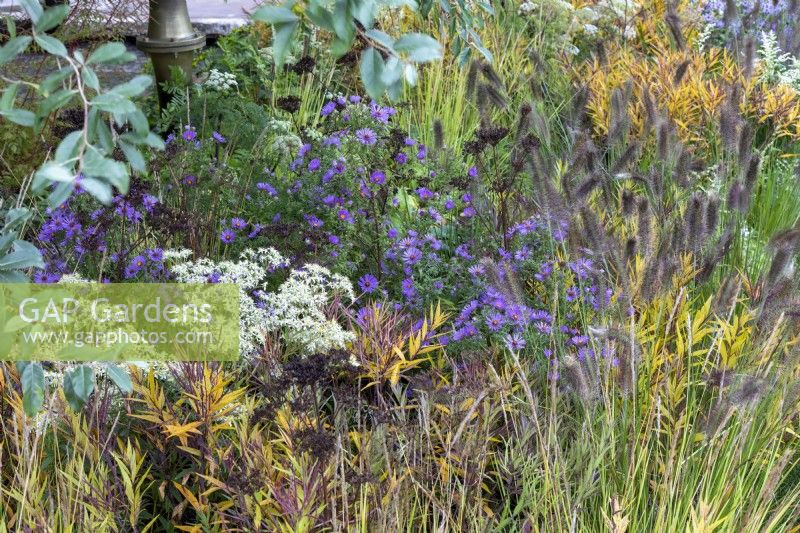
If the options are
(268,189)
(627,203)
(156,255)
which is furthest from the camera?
(268,189)

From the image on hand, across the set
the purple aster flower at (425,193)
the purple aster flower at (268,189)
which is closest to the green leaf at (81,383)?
the purple aster flower at (268,189)

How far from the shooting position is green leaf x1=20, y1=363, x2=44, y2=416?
160cm

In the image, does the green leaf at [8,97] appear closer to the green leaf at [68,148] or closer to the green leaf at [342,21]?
the green leaf at [68,148]

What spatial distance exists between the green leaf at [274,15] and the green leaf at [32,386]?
75 centimetres

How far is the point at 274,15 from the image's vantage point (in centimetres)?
134


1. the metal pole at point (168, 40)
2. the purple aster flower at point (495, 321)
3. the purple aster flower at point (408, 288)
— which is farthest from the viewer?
the metal pole at point (168, 40)

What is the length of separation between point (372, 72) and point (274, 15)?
0.52 ft

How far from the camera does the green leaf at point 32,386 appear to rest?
160cm

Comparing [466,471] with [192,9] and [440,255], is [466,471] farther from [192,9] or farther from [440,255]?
[192,9]

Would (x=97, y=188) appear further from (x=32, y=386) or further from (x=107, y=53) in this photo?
(x=32, y=386)

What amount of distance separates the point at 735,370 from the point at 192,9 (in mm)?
6256

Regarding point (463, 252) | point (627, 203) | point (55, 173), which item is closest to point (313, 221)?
point (463, 252)

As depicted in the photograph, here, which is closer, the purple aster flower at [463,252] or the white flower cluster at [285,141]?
the purple aster flower at [463,252]

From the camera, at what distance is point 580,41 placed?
659cm
